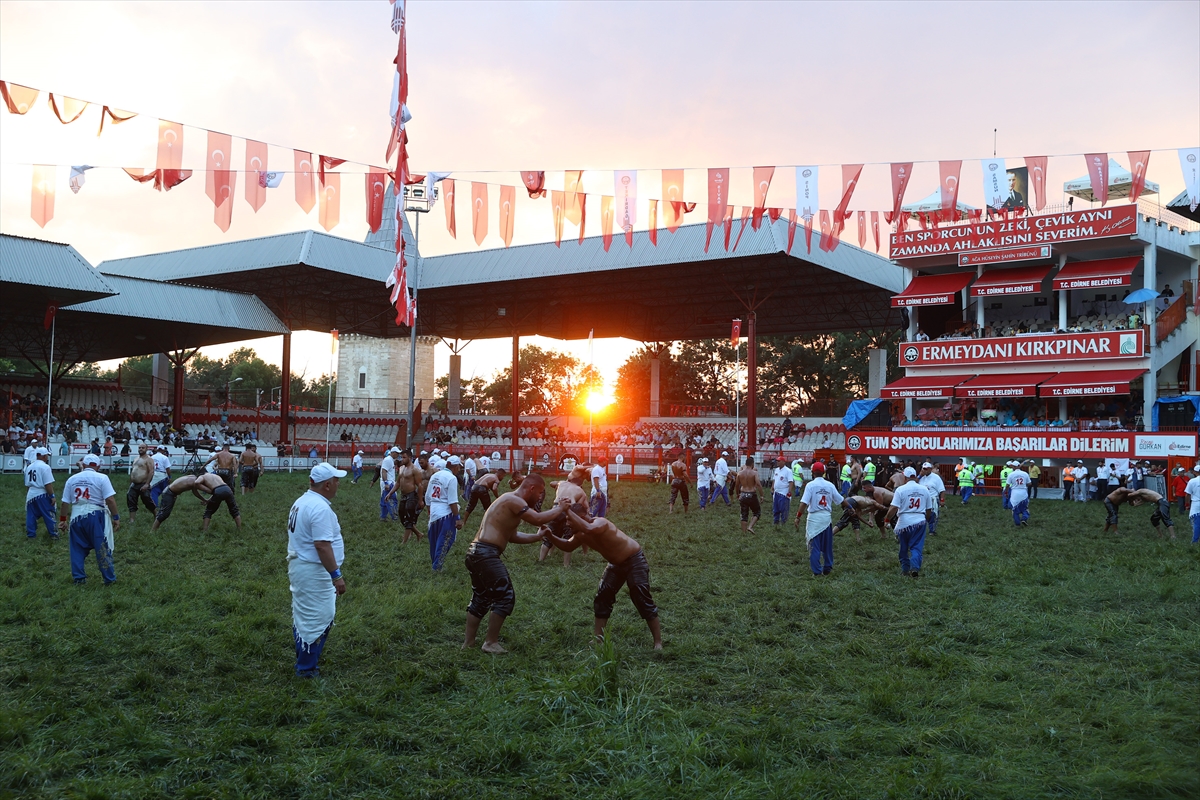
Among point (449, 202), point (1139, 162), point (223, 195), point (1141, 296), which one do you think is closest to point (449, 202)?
point (449, 202)

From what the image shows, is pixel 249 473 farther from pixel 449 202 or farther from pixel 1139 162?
pixel 1139 162

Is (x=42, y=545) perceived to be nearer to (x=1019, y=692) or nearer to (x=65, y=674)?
(x=65, y=674)

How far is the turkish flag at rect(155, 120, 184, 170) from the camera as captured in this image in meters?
18.1

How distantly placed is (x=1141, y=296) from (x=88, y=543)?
3536 cm

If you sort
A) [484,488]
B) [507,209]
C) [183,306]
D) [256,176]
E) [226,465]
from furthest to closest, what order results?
[183,306] < [507,209] < [256,176] < [226,465] < [484,488]

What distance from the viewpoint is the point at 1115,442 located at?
101ft

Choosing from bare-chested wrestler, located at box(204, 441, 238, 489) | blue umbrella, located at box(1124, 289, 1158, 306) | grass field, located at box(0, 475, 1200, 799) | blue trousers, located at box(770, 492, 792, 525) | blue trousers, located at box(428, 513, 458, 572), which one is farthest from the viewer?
blue umbrella, located at box(1124, 289, 1158, 306)

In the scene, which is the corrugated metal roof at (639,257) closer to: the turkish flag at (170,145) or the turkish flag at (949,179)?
the turkish flag at (949,179)

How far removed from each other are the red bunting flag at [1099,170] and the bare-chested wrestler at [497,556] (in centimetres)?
1834

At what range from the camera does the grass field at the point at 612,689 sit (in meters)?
5.32

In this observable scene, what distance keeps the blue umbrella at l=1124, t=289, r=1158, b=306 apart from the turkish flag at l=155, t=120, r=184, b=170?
32.3m

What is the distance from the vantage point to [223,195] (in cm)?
2045

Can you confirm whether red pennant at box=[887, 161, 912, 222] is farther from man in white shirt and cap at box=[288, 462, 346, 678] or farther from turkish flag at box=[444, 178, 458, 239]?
man in white shirt and cap at box=[288, 462, 346, 678]

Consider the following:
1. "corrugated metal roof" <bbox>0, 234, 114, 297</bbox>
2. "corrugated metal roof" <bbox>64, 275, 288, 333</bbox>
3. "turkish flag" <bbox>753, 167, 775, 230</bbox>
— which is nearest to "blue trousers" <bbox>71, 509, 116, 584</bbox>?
"turkish flag" <bbox>753, 167, 775, 230</bbox>
